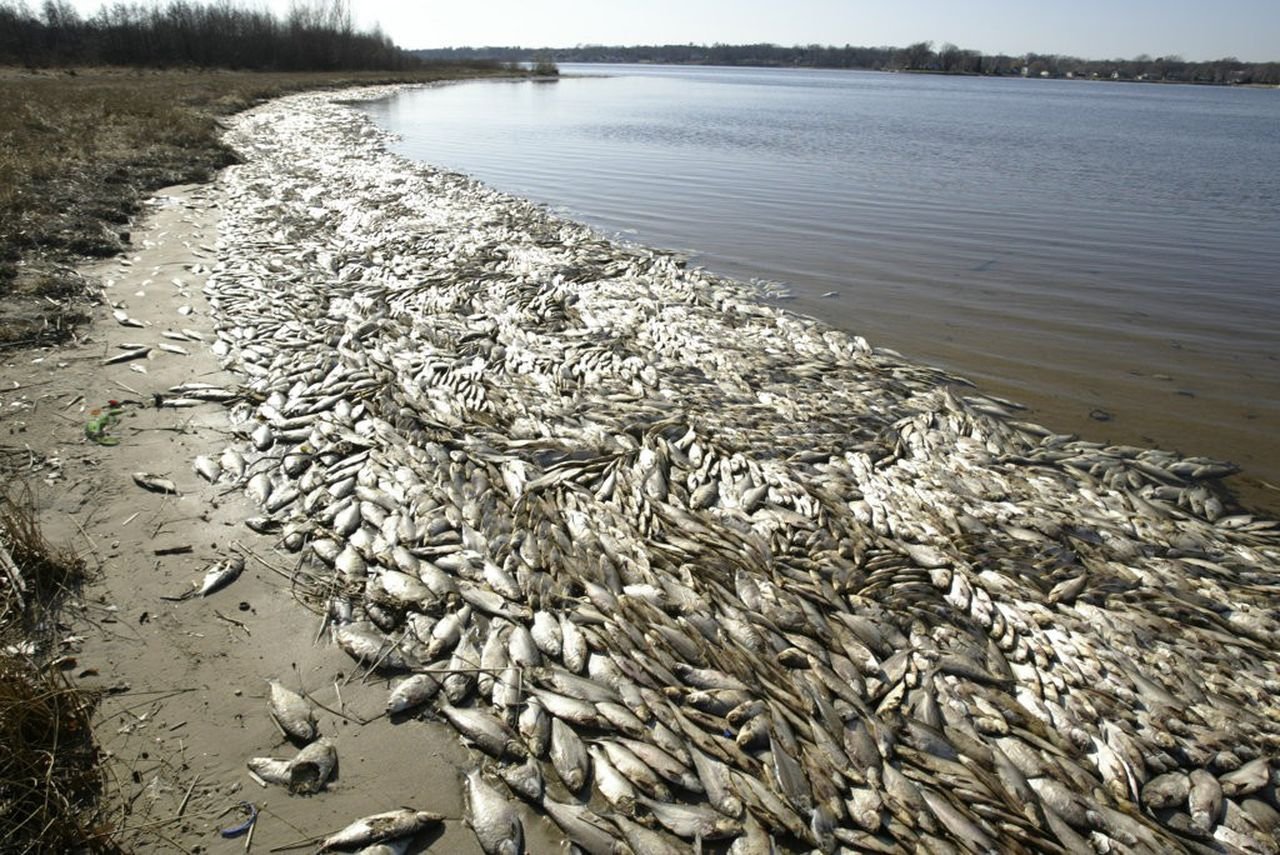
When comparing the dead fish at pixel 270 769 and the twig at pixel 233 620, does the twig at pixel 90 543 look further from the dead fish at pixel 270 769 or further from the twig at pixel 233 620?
the dead fish at pixel 270 769

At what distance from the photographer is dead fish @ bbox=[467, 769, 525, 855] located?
3566 mm

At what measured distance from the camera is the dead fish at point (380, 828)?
3.47 m

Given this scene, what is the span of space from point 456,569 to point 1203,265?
57.9 ft

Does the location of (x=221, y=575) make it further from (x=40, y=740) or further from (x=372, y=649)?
(x=40, y=740)

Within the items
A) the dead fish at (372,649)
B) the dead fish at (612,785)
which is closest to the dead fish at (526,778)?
the dead fish at (612,785)

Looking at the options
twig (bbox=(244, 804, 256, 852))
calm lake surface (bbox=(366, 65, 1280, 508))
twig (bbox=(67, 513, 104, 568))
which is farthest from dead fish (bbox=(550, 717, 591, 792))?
calm lake surface (bbox=(366, 65, 1280, 508))

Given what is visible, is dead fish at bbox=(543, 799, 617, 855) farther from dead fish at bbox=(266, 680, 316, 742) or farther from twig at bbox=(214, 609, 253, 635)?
twig at bbox=(214, 609, 253, 635)

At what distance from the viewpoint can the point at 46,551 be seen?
496cm

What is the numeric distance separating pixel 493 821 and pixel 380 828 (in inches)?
22.6

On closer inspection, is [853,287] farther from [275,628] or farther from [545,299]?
[275,628]

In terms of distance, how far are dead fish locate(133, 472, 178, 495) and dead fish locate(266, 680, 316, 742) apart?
9.27ft

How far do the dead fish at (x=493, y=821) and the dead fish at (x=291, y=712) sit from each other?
111cm

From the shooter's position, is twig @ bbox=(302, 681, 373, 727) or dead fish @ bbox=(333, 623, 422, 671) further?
dead fish @ bbox=(333, 623, 422, 671)

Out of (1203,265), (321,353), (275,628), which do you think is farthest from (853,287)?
(275,628)
